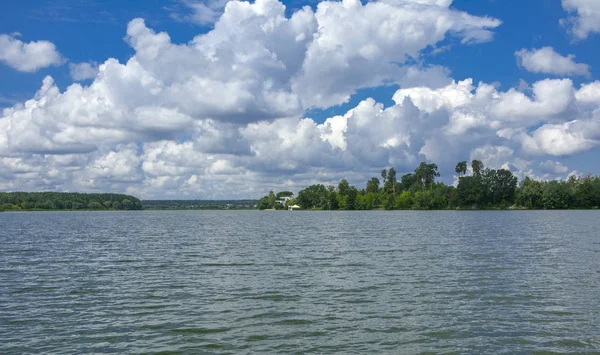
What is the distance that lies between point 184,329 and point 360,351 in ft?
23.6

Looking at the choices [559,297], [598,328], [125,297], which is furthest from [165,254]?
[598,328]

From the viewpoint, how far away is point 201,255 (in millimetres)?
46031

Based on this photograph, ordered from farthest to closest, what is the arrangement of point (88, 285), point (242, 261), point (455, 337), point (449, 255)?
point (449, 255), point (242, 261), point (88, 285), point (455, 337)

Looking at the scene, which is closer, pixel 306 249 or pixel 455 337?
pixel 455 337

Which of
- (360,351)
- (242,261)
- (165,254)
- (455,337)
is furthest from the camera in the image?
(165,254)

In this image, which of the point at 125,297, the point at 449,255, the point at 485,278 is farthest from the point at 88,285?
the point at 449,255

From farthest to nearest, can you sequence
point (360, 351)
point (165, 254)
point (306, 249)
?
point (306, 249) → point (165, 254) → point (360, 351)

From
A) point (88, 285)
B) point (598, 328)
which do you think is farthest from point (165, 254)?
point (598, 328)

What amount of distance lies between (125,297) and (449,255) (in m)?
28.1

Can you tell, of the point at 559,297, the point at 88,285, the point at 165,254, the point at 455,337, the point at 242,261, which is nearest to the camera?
the point at 455,337

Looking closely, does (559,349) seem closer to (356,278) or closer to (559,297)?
(559,297)

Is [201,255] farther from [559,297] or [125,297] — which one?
[559,297]

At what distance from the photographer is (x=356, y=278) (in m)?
31.2

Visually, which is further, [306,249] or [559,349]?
[306,249]
